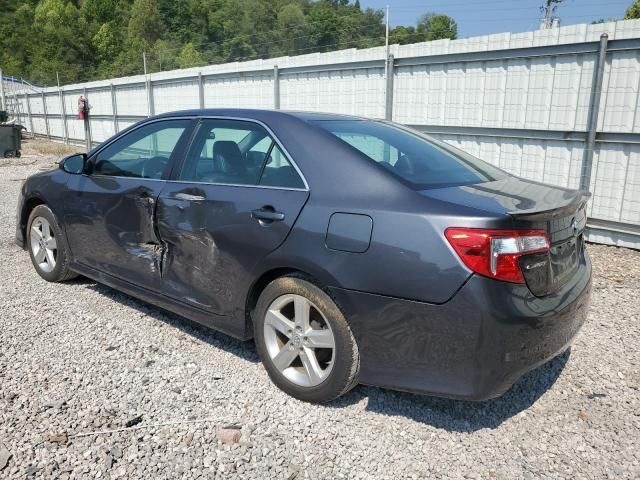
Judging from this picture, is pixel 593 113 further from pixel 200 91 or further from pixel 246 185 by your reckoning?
pixel 200 91

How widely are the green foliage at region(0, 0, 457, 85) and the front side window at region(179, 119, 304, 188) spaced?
41351mm

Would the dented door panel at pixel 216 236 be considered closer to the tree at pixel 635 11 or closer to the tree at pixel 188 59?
the tree at pixel 635 11

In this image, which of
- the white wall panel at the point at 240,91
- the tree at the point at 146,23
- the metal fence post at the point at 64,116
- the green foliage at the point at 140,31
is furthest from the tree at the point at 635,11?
the tree at the point at 146,23

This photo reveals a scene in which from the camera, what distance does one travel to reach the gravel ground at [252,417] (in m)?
2.40

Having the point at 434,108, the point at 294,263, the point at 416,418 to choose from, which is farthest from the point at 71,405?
the point at 434,108

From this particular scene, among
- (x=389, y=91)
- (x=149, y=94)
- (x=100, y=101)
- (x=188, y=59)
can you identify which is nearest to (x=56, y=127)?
(x=100, y=101)

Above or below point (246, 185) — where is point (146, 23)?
above

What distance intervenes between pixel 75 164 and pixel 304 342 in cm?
267

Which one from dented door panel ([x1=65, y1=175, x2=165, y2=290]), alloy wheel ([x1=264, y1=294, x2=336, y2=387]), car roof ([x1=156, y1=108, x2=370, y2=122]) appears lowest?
alloy wheel ([x1=264, y1=294, x2=336, y2=387])

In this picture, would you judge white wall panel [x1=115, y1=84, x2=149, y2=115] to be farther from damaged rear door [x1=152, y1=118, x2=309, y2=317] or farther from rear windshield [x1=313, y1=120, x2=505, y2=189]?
rear windshield [x1=313, y1=120, x2=505, y2=189]

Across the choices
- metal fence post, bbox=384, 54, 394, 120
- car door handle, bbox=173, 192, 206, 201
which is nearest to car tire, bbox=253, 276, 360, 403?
car door handle, bbox=173, 192, 206, 201

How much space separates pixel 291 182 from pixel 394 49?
19.6 feet

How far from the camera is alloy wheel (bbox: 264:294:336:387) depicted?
2750mm

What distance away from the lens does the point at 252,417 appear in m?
2.76
